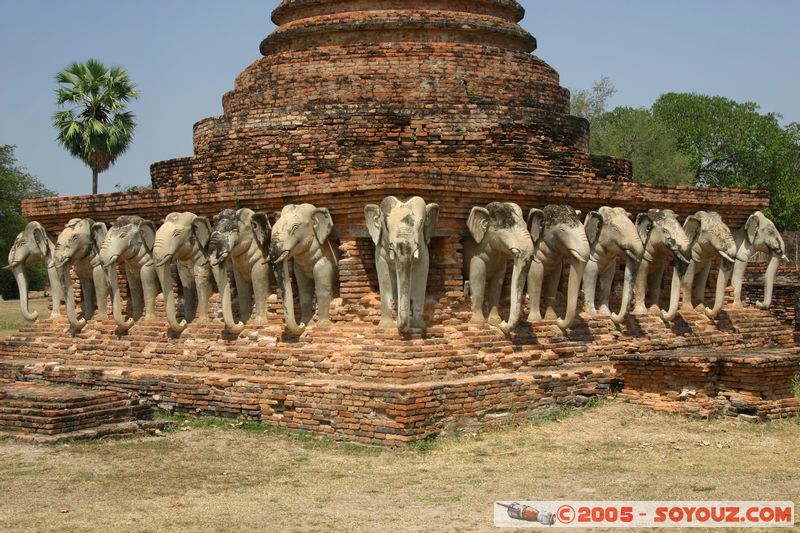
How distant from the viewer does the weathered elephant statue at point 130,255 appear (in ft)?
46.5

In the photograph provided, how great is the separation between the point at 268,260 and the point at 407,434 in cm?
291

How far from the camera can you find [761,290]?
18562 millimetres

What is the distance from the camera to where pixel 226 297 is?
43.0 feet

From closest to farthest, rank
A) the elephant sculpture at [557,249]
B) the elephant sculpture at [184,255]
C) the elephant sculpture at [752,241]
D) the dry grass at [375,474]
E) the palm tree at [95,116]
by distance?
the dry grass at [375,474] → the elephant sculpture at [557,249] → the elephant sculpture at [184,255] → the elephant sculpture at [752,241] → the palm tree at [95,116]

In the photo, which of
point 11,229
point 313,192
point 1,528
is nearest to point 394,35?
point 313,192

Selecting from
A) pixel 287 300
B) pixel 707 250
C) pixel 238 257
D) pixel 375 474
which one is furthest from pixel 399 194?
pixel 707 250

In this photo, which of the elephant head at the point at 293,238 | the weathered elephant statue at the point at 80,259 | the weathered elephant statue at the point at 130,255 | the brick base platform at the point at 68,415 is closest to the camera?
the brick base platform at the point at 68,415

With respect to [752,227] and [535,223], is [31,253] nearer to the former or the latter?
[535,223]

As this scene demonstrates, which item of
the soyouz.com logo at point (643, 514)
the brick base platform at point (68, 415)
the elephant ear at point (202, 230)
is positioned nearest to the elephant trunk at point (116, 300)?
the elephant ear at point (202, 230)

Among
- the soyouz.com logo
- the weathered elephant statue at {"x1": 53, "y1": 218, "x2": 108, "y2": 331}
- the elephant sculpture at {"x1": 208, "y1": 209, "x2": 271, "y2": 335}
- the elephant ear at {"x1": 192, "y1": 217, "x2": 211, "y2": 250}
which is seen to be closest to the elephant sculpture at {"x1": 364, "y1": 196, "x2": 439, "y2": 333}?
the elephant sculpture at {"x1": 208, "y1": 209, "x2": 271, "y2": 335}

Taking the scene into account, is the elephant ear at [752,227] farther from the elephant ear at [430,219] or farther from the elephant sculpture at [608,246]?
the elephant ear at [430,219]

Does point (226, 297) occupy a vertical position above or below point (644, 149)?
below

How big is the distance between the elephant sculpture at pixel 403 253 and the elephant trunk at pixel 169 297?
3.11m

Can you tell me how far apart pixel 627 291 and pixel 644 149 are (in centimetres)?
2311
